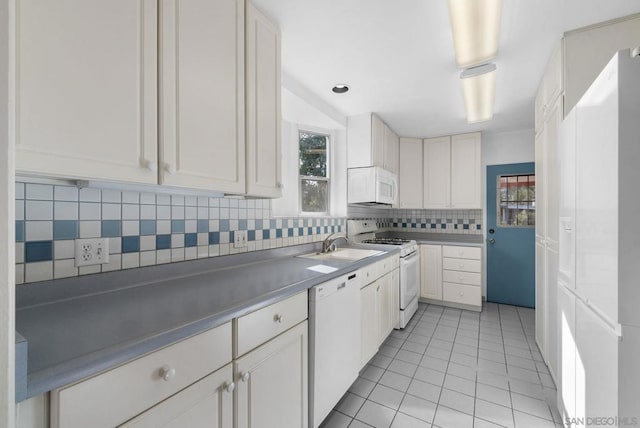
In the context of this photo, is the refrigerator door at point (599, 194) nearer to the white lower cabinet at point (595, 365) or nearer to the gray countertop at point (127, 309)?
the white lower cabinet at point (595, 365)

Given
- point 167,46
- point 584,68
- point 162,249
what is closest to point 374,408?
point 162,249

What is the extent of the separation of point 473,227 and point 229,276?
3805 millimetres

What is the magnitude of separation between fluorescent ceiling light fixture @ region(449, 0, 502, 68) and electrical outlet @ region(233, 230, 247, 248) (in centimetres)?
169

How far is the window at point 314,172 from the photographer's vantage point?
2.90 metres

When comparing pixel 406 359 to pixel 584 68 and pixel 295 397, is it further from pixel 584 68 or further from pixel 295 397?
pixel 584 68

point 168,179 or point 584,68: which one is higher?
point 584,68

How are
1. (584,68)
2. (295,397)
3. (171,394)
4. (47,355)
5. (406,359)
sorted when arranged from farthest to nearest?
(406,359), (584,68), (295,397), (171,394), (47,355)

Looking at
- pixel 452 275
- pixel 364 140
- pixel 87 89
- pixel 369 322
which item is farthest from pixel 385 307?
pixel 87 89

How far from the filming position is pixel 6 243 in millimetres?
427

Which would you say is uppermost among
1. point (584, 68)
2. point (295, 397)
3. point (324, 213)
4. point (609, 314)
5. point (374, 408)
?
point (584, 68)

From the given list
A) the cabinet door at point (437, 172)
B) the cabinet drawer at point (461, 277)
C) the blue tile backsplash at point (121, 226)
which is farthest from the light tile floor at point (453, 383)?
the cabinet door at point (437, 172)

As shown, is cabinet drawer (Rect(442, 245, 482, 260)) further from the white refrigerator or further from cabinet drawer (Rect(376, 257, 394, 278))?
the white refrigerator

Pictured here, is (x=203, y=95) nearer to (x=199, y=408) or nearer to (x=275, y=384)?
(x=199, y=408)

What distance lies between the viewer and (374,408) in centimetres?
178
